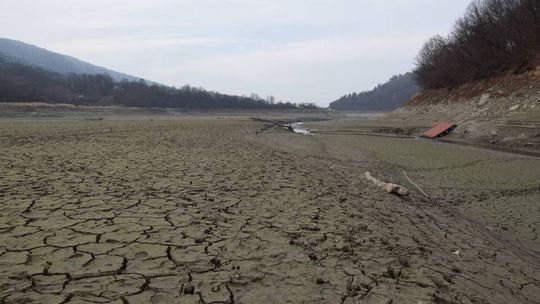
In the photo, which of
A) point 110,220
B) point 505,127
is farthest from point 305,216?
point 505,127

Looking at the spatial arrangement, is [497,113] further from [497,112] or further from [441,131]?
[441,131]

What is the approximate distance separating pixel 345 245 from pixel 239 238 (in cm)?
103

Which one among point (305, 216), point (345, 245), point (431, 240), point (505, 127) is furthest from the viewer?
point (505, 127)

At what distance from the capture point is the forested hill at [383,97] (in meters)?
135

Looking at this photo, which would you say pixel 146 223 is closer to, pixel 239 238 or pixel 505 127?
pixel 239 238

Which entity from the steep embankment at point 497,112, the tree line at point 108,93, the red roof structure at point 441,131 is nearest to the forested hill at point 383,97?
the tree line at point 108,93

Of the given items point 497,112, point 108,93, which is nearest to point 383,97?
point 108,93

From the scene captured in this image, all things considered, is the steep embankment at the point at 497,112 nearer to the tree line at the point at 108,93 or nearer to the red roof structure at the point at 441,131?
the red roof structure at the point at 441,131

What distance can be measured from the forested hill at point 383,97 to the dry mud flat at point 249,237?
127 metres

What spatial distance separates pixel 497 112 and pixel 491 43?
1248cm

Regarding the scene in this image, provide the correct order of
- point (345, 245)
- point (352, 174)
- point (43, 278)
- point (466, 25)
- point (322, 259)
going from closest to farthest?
point (43, 278) → point (322, 259) → point (345, 245) → point (352, 174) → point (466, 25)

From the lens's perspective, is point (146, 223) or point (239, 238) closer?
point (239, 238)

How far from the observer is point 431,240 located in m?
4.39

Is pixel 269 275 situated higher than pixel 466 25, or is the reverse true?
pixel 466 25
